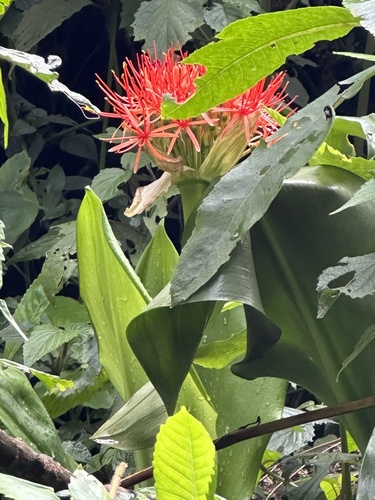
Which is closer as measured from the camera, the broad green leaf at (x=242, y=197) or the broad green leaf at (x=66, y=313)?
the broad green leaf at (x=242, y=197)

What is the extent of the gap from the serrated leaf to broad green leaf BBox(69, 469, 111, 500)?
485 mm

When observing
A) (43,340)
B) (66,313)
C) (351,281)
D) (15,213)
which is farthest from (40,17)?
(351,281)

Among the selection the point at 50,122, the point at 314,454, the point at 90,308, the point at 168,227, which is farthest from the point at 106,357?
the point at 50,122

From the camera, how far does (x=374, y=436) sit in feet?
0.89

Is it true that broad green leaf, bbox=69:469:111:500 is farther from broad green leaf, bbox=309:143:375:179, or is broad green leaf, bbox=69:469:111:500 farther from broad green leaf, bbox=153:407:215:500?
broad green leaf, bbox=309:143:375:179

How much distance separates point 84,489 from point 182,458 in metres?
0.03

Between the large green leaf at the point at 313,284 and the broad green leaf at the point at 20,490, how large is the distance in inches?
5.5

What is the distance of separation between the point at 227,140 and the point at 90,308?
5.5 inches

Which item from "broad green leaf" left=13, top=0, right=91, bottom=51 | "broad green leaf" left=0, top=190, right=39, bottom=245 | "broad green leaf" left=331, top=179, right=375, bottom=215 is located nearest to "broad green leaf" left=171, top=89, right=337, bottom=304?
"broad green leaf" left=331, top=179, right=375, bottom=215

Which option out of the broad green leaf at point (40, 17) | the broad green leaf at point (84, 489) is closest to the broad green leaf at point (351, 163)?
the broad green leaf at point (84, 489)

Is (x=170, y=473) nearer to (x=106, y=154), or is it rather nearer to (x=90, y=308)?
(x=90, y=308)

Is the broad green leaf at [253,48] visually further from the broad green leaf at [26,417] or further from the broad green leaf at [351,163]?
the broad green leaf at [26,417]

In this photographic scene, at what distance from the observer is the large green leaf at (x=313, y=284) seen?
0.34 metres

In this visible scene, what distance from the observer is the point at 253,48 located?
0.31 m
